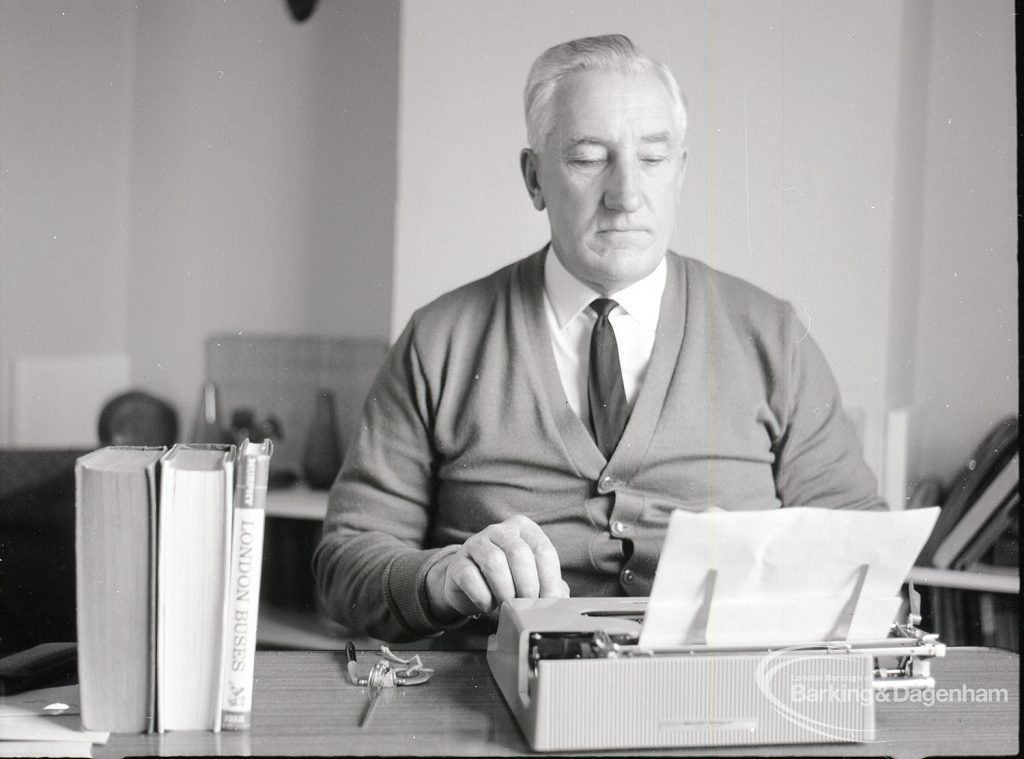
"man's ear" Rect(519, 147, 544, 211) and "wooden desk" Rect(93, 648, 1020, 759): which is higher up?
"man's ear" Rect(519, 147, 544, 211)

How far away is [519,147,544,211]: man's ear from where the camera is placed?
5.23ft

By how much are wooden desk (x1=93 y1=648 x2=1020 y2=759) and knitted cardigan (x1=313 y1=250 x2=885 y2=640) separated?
0.97ft

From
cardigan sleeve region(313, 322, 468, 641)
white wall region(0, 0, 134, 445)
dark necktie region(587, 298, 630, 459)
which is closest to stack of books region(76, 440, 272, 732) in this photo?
cardigan sleeve region(313, 322, 468, 641)

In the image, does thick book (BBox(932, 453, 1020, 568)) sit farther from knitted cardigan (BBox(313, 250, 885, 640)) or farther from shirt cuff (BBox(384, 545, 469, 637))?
shirt cuff (BBox(384, 545, 469, 637))

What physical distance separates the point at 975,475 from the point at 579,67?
3.05ft

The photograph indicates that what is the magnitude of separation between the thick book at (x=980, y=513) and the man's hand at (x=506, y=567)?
2.76 ft

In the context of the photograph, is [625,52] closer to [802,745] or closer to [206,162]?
[206,162]

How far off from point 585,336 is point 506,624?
56 centimetres

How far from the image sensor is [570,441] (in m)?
1.53

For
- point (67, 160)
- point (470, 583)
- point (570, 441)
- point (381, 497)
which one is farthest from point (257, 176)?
point (470, 583)

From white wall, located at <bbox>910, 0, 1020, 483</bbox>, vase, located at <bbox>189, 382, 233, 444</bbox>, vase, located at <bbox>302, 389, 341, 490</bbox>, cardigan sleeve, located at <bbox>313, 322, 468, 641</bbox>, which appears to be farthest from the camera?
vase, located at <bbox>189, 382, 233, 444</bbox>

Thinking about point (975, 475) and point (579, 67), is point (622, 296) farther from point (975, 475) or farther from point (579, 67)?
point (975, 475)

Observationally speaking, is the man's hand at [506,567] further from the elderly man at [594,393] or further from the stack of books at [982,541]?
the stack of books at [982,541]

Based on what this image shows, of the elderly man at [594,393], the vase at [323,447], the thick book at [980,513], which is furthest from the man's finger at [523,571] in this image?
the thick book at [980,513]
